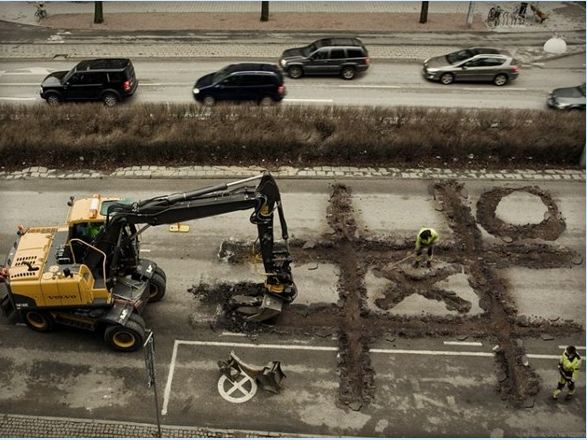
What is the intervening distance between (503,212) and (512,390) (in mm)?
7602

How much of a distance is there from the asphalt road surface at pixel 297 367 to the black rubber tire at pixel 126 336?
0.91 feet

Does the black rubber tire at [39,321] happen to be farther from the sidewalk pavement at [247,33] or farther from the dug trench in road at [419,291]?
the sidewalk pavement at [247,33]

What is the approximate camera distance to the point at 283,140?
2278 centimetres

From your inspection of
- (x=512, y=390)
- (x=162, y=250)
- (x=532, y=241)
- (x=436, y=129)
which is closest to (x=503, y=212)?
(x=532, y=241)

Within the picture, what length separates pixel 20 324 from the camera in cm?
1603

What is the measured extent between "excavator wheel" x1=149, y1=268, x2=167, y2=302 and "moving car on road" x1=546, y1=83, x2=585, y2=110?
19.0 m

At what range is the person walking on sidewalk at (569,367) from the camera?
13.5 metres

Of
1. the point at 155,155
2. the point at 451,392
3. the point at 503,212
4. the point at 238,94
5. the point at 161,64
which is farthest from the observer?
the point at 161,64

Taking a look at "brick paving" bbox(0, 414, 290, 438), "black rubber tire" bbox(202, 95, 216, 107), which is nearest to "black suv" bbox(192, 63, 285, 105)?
"black rubber tire" bbox(202, 95, 216, 107)

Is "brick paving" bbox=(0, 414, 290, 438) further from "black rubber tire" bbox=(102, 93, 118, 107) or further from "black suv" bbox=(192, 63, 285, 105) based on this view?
"black rubber tire" bbox=(102, 93, 118, 107)

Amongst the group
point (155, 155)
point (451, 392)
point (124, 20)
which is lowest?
point (451, 392)

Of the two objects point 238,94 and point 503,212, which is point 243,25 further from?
point 503,212

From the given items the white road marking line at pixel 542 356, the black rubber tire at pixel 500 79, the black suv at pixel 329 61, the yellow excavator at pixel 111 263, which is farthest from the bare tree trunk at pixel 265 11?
the white road marking line at pixel 542 356

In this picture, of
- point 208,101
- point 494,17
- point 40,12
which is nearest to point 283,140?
point 208,101
